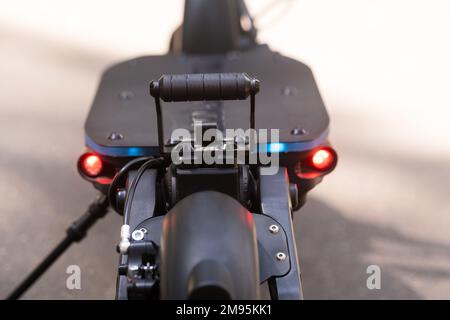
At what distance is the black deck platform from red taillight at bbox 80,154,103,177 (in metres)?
0.02

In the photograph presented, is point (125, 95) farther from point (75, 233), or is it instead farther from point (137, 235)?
point (137, 235)

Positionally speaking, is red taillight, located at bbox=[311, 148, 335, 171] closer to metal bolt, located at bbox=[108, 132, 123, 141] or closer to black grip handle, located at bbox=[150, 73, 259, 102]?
black grip handle, located at bbox=[150, 73, 259, 102]

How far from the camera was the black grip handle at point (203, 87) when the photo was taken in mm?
929

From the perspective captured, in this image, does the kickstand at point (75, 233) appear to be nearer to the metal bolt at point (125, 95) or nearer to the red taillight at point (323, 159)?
the metal bolt at point (125, 95)

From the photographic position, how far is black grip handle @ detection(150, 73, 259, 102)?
93cm

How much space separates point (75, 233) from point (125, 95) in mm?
354

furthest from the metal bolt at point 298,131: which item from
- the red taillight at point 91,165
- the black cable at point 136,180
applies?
the red taillight at point 91,165

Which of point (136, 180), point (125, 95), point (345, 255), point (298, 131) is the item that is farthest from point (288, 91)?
point (345, 255)

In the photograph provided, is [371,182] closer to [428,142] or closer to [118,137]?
[428,142]

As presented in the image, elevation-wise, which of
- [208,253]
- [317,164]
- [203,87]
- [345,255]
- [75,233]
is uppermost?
[203,87]

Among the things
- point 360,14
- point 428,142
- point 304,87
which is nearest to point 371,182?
point 428,142

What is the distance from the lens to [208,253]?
2.39 ft

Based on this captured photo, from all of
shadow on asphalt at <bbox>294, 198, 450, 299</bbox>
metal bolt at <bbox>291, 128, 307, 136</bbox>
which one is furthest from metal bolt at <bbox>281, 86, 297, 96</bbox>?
shadow on asphalt at <bbox>294, 198, 450, 299</bbox>
